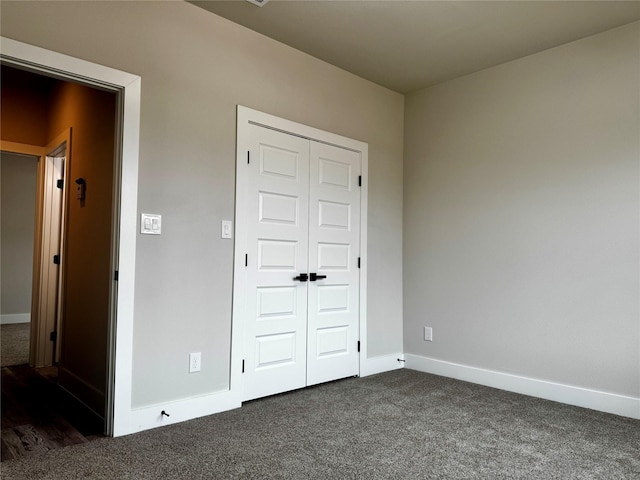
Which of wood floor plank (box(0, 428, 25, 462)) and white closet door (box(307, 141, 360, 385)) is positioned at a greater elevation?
white closet door (box(307, 141, 360, 385))

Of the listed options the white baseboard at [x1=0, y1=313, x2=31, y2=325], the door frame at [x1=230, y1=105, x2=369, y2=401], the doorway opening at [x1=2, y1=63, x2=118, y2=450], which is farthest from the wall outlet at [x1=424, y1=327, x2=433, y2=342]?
the white baseboard at [x1=0, y1=313, x2=31, y2=325]

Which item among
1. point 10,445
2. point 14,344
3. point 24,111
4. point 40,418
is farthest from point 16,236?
point 10,445

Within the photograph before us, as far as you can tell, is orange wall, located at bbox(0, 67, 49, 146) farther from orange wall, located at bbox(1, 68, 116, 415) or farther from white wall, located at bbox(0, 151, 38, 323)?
white wall, located at bbox(0, 151, 38, 323)

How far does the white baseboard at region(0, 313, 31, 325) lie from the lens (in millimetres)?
6664

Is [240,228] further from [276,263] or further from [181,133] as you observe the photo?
[181,133]

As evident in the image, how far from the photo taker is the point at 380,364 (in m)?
4.07

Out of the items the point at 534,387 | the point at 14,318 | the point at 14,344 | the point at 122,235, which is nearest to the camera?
the point at 122,235

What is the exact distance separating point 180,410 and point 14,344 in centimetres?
364

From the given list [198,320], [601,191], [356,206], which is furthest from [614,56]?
[198,320]

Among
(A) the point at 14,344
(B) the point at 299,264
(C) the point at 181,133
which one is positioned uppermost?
(C) the point at 181,133

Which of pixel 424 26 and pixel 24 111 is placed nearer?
pixel 424 26

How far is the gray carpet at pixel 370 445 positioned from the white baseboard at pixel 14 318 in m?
5.60

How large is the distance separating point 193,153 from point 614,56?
307 centimetres

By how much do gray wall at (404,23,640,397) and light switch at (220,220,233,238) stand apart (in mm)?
2001
